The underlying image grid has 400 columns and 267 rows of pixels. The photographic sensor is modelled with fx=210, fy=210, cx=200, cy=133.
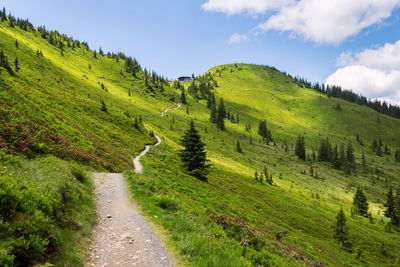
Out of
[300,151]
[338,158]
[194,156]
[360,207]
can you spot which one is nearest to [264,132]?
[300,151]

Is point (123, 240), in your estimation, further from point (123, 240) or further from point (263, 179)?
point (263, 179)

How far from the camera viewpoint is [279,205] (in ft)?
136

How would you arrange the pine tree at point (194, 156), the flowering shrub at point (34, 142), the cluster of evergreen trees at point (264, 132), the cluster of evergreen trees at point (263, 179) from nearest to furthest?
1. the flowering shrub at point (34, 142)
2. the pine tree at point (194, 156)
3. the cluster of evergreen trees at point (263, 179)
4. the cluster of evergreen trees at point (264, 132)

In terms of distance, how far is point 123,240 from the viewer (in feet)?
30.6

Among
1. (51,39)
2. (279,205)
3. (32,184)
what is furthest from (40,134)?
(51,39)

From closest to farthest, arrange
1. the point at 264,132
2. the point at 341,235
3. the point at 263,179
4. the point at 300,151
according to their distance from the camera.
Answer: the point at 341,235, the point at 263,179, the point at 300,151, the point at 264,132

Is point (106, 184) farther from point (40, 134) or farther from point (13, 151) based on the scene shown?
point (40, 134)

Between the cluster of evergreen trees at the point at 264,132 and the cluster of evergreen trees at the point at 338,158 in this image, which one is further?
the cluster of evergreen trees at the point at 264,132

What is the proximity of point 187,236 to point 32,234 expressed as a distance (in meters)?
5.73

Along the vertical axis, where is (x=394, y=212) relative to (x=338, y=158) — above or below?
below

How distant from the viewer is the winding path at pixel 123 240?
7746 mm

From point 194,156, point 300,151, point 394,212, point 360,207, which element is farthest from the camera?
point 300,151

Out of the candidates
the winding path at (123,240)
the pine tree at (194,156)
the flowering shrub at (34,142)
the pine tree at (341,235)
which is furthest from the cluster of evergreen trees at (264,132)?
the winding path at (123,240)

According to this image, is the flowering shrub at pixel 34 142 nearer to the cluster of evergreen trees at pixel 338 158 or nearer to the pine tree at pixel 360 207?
the pine tree at pixel 360 207
